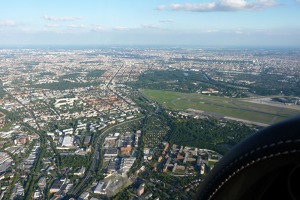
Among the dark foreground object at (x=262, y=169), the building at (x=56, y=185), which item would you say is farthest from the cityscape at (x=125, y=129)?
the dark foreground object at (x=262, y=169)

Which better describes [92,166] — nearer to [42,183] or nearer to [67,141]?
[42,183]

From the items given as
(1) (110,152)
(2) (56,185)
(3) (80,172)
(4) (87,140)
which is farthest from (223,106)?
(2) (56,185)

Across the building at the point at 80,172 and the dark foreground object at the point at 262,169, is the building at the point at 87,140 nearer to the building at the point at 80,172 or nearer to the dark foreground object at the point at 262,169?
the building at the point at 80,172

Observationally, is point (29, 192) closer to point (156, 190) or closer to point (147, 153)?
point (156, 190)

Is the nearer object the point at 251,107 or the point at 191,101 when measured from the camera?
the point at 251,107

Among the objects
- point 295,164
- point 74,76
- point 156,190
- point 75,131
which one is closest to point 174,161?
point 156,190

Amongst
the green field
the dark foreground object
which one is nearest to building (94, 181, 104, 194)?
the dark foreground object

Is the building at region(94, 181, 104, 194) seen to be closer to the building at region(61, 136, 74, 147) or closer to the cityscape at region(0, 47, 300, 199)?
the cityscape at region(0, 47, 300, 199)
